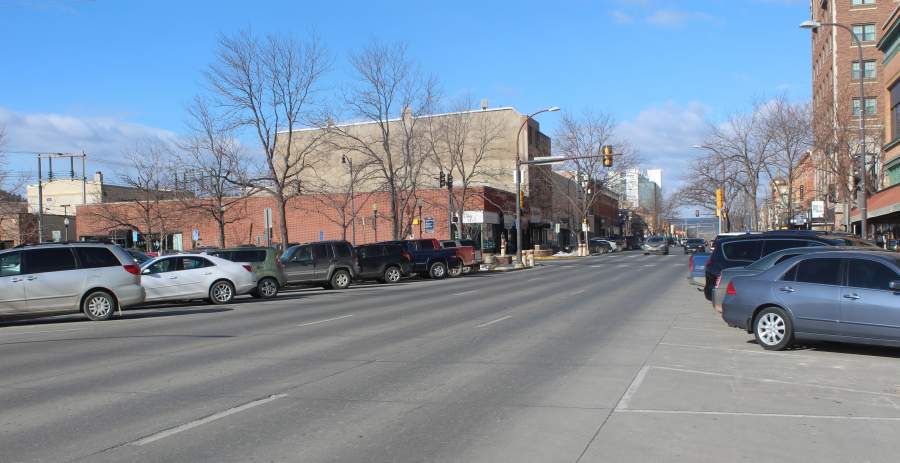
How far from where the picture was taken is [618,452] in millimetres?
6348

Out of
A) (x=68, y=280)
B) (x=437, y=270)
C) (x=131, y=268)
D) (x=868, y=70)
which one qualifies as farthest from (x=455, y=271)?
(x=868, y=70)

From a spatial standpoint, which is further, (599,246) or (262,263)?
(599,246)

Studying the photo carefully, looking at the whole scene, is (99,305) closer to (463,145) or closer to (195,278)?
(195,278)

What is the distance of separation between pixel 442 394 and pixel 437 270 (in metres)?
27.9

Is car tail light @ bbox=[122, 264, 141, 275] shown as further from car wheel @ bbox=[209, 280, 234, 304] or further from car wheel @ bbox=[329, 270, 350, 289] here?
car wheel @ bbox=[329, 270, 350, 289]

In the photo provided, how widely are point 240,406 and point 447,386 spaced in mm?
2409

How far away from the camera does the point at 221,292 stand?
915 inches

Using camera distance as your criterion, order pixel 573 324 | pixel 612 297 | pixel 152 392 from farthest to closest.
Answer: pixel 612 297 → pixel 573 324 → pixel 152 392

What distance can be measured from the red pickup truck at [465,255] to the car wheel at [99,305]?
67.9ft

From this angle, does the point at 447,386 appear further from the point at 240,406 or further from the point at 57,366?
the point at 57,366

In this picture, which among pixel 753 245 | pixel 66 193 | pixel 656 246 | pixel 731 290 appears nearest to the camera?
pixel 731 290

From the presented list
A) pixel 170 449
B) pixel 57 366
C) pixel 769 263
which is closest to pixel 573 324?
pixel 769 263

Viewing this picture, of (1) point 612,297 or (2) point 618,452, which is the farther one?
(1) point 612,297

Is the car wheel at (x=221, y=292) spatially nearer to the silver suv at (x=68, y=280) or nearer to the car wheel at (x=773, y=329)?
the silver suv at (x=68, y=280)
